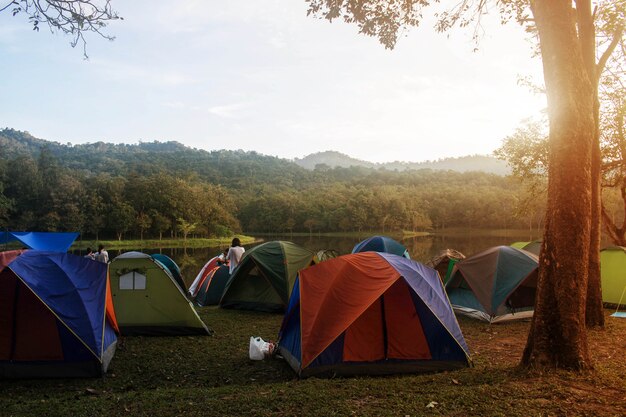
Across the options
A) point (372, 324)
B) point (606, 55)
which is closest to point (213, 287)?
point (372, 324)

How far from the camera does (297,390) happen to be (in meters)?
5.34

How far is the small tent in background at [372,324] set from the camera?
6492 mm

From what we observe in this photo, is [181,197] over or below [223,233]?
over

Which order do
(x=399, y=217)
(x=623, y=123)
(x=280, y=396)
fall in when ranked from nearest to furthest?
(x=280, y=396)
(x=623, y=123)
(x=399, y=217)

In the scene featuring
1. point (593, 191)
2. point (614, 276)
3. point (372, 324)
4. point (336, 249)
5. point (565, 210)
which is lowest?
point (336, 249)

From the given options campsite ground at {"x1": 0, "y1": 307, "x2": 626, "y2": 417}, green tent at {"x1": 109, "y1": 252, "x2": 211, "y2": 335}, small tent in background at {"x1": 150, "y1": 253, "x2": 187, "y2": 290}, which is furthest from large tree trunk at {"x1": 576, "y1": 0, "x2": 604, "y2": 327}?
small tent in background at {"x1": 150, "y1": 253, "x2": 187, "y2": 290}

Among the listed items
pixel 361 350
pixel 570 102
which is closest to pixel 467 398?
pixel 361 350

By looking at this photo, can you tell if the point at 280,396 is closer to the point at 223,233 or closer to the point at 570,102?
the point at 570,102

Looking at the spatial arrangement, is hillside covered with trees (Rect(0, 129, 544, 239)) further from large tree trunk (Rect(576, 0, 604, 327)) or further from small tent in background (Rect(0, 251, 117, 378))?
small tent in background (Rect(0, 251, 117, 378))

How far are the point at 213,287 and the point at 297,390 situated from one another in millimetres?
8132

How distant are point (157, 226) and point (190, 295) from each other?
48.2 metres

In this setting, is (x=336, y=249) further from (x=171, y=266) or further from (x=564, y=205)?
(x=564, y=205)

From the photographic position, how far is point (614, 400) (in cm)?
472

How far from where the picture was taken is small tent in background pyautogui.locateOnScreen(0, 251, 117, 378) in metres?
6.48
